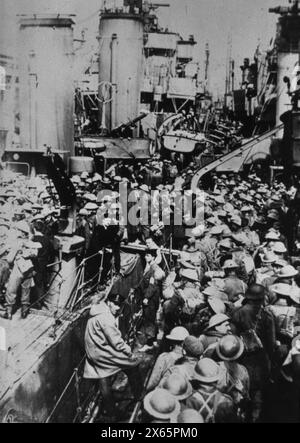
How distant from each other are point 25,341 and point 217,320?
2914mm

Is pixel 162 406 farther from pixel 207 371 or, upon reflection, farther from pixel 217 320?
pixel 217 320

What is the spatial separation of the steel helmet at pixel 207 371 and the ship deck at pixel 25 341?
2.39m

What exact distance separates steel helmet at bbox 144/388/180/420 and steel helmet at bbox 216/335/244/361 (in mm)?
869

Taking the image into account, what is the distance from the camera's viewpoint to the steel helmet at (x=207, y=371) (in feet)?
13.8

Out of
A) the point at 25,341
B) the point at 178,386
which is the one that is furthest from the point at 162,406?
the point at 25,341

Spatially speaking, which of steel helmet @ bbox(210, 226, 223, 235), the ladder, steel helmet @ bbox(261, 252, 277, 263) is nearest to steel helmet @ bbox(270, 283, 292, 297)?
steel helmet @ bbox(261, 252, 277, 263)

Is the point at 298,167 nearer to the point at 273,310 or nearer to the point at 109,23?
the point at 273,310

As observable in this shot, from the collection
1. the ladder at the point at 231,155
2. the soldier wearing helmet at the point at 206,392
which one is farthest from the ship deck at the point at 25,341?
the ladder at the point at 231,155

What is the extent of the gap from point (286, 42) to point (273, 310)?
9903 millimetres

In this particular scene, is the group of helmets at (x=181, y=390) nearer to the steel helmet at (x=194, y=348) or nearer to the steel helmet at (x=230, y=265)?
the steel helmet at (x=194, y=348)

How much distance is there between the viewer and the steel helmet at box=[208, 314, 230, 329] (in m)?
5.18

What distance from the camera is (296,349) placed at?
4828 mm

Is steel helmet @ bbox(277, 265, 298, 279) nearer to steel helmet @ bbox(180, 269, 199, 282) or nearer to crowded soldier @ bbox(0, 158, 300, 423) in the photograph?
crowded soldier @ bbox(0, 158, 300, 423)

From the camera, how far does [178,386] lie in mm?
4152
